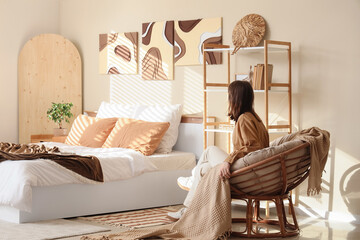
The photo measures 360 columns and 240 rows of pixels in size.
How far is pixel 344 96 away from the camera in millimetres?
5023

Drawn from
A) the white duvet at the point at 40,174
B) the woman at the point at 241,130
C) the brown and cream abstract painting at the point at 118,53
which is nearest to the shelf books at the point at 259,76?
the woman at the point at 241,130

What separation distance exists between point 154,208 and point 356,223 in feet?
6.05

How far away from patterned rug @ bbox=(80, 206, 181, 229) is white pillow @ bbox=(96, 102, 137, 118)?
129cm

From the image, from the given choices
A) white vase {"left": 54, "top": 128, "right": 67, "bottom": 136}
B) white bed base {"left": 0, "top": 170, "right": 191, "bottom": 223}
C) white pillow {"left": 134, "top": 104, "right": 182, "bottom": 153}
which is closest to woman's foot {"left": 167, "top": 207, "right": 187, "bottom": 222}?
white bed base {"left": 0, "top": 170, "right": 191, "bottom": 223}

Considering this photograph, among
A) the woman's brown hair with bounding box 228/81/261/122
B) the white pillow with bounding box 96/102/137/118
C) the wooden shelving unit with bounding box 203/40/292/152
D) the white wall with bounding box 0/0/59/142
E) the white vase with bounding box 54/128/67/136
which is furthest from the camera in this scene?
the white wall with bounding box 0/0/59/142

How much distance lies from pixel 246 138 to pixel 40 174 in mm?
1698

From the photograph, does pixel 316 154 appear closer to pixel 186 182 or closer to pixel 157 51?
pixel 186 182

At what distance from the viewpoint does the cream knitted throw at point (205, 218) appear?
4203 mm

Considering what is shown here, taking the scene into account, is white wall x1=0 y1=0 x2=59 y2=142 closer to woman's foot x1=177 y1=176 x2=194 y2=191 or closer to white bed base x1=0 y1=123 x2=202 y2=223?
white bed base x1=0 y1=123 x2=202 y2=223

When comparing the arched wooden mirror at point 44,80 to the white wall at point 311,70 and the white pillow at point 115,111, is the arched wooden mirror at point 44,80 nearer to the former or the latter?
the white wall at point 311,70

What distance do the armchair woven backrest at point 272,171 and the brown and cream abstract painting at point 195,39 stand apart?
1.93 m

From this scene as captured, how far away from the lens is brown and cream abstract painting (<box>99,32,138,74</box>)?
688 centimetres

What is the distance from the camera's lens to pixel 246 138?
439cm

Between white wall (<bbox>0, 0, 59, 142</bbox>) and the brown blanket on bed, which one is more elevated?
white wall (<bbox>0, 0, 59, 142</bbox>)
